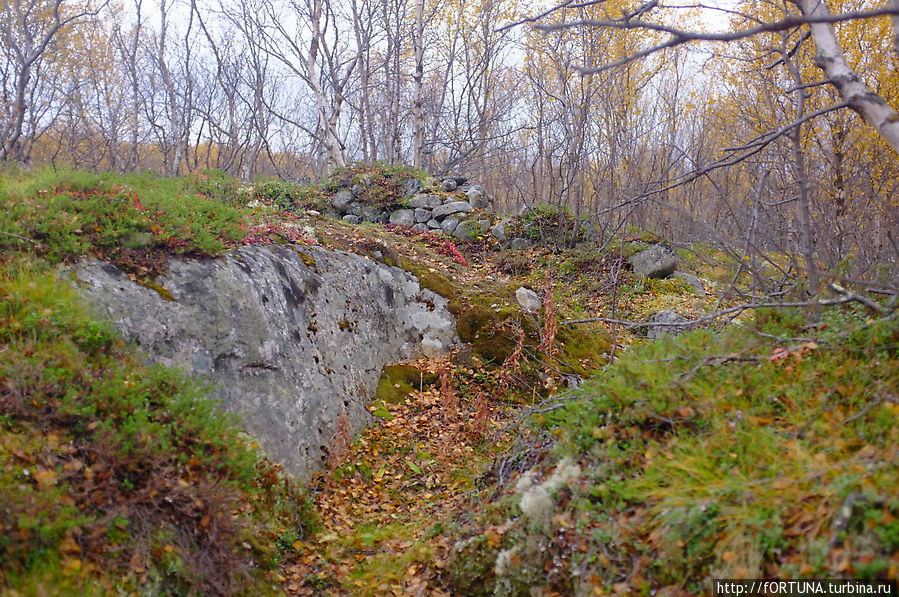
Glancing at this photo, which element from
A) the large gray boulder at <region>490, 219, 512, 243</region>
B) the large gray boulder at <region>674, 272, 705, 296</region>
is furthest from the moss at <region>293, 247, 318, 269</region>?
the large gray boulder at <region>674, 272, 705, 296</region>

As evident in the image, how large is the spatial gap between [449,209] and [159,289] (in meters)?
8.01

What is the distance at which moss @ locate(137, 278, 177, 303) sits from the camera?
403cm

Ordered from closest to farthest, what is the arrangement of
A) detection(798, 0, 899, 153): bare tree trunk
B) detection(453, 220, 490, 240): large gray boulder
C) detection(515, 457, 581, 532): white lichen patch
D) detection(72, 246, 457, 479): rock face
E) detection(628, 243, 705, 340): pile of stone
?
detection(515, 457, 581, 532): white lichen patch < detection(798, 0, 899, 153): bare tree trunk < detection(72, 246, 457, 479): rock face < detection(628, 243, 705, 340): pile of stone < detection(453, 220, 490, 240): large gray boulder

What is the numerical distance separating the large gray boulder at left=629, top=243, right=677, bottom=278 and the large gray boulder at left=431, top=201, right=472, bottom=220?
13.0ft

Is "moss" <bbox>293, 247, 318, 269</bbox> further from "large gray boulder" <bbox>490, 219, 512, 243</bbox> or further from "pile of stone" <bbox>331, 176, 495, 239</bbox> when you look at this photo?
"large gray boulder" <bbox>490, 219, 512, 243</bbox>

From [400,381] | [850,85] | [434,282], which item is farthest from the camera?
[434,282]

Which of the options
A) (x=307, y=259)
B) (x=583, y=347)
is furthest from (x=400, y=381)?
(x=583, y=347)

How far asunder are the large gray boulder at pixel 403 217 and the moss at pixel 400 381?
5.82 meters

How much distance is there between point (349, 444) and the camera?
4.65m

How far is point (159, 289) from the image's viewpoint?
160 inches

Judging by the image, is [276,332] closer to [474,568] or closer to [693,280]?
[474,568]

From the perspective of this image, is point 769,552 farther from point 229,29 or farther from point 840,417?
point 229,29

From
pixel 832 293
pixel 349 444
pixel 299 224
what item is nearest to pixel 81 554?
pixel 349 444

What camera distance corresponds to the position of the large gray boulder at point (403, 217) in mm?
11250
